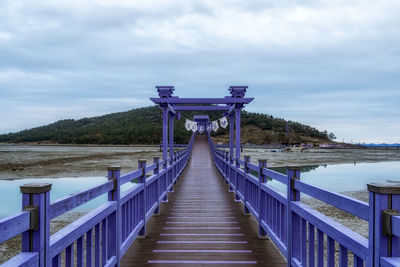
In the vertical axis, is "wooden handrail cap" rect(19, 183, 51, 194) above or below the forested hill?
below

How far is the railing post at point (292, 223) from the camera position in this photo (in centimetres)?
337

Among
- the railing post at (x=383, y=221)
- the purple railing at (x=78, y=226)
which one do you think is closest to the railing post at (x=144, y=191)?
the purple railing at (x=78, y=226)

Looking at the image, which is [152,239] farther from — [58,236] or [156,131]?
[156,131]

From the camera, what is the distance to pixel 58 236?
7.46 ft

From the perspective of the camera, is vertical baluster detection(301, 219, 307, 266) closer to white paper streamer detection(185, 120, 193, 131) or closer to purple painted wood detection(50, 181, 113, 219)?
purple painted wood detection(50, 181, 113, 219)

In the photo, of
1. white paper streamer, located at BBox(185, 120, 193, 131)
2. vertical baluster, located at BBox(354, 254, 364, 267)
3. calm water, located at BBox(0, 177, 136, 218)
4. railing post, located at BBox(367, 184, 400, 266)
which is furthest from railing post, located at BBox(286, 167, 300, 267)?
white paper streamer, located at BBox(185, 120, 193, 131)

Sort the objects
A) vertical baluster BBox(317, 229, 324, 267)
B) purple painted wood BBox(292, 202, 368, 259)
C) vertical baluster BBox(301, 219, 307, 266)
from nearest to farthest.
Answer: purple painted wood BBox(292, 202, 368, 259) → vertical baluster BBox(317, 229, 324, 267) → vertical baluster BBox(301, 219, 307, 266)

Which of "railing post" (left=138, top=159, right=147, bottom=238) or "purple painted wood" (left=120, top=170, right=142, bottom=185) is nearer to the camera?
"purple painted wood" (left=120, top=170, right=142, bottom=185)

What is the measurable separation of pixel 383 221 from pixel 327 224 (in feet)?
2.55

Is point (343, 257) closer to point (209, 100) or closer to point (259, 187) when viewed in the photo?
point (259, 187)

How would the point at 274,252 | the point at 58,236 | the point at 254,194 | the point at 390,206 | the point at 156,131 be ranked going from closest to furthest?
the point at 390,206
the point at 58,236
the point at 274,252
the point at 254,194
the point at 156,131

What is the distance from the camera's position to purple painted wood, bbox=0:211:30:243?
1.65 metres

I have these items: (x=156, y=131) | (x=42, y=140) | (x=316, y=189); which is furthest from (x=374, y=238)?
(x=42, y=140)

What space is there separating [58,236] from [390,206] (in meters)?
2.28
